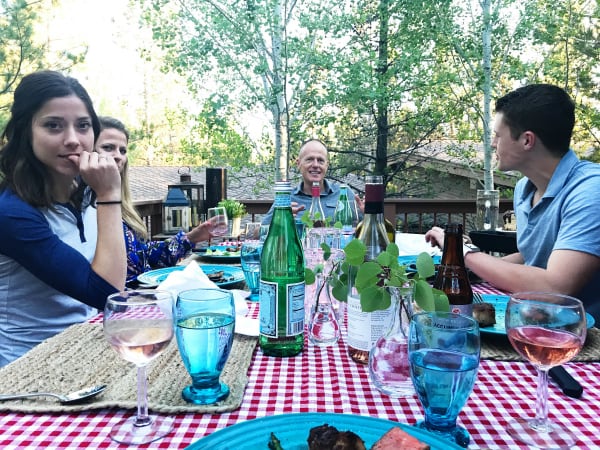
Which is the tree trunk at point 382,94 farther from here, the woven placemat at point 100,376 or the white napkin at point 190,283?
the woven placemat at point 100,376

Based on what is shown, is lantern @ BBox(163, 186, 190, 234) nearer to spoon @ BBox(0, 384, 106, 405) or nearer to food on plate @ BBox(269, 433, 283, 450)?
spoon @ BBox(0, 384, 106, 405)

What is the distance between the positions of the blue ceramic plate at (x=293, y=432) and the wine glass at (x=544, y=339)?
187 mm

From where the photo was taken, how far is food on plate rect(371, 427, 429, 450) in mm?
506

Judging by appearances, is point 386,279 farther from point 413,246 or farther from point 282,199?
point 413,246

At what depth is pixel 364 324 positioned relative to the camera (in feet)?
2.85

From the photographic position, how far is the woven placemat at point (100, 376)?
0.69m

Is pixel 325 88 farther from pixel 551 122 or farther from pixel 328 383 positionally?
pixel 328 383

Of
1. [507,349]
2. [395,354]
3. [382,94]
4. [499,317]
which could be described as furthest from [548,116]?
[382,94]

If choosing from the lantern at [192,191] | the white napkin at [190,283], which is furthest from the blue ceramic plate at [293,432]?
the lantern at [192,191]

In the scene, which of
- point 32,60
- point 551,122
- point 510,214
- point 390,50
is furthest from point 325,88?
point 551,122

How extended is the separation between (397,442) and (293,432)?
5.3 inches

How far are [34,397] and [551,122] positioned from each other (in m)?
1.85

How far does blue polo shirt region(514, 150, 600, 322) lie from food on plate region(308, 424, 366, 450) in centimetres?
116

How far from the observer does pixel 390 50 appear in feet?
27.9
